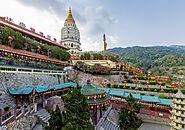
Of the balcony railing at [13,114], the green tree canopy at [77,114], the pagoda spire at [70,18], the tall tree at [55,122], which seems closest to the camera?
the green tree canopy at [77,114]

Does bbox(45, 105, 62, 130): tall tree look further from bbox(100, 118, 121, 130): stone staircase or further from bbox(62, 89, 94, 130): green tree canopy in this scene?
bbox(100, 118, 121, 130): stone staircase

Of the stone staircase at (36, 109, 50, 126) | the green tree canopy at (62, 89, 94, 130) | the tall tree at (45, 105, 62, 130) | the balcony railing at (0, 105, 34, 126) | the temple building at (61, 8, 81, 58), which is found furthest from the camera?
the temple building at (61, 8, 81, 58)

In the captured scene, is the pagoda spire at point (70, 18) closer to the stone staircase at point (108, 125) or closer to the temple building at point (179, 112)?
the stone staircase at point (108, 125)

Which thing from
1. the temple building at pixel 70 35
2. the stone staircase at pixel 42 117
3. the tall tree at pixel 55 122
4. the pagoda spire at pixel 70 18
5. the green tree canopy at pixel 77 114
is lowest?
the stone staircase at pixel 42 117

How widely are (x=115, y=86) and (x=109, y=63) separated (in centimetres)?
945

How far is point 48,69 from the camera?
19906 mm

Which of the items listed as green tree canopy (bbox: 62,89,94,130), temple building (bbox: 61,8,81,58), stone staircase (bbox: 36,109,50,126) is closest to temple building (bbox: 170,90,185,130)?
green tree canopy (bbox: 62,89,94,130)

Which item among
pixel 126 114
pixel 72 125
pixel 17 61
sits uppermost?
pixel 17 61

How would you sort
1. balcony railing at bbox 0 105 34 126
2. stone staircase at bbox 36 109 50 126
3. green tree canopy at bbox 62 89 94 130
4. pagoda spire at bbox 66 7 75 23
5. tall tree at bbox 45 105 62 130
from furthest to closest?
pagoda spire at bbox 66 7 75 23 < stone staircase at bbox 36 109 50 126 < tall tree at bbox 45 105 62 130 < balcony railing at bbox 0 105 34 126 < green tree canopy at bbox 62 89 94 130

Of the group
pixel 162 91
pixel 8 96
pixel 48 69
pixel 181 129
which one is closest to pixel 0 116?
pixel 8 96

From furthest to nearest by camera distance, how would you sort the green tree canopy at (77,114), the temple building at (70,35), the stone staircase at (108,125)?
the temple building at (70,35) → the stone staircase at (108,125) → the green tree canopy at (77,114)

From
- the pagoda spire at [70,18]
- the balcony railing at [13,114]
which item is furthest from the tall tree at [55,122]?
the pagoda spire at [70,18]

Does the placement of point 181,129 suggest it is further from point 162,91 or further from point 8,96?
point 162,91

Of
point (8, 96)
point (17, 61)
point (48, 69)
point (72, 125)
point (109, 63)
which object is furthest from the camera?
point (109, 63)
